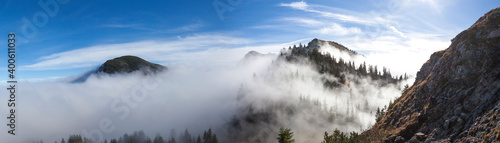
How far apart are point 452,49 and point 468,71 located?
35.6 feet

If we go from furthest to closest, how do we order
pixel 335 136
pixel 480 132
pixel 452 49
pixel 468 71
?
pixel 335 136 → pixel 452 49 → pixel 468 71 → pixel 480 132

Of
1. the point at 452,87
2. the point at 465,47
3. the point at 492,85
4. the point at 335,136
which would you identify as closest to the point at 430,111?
the point at 452,87

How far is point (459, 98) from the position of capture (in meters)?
55.2

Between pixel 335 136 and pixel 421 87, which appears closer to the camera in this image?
pixel 421 87

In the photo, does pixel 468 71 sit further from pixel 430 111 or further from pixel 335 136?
Answer: pixel 335 136

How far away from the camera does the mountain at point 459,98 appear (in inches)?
1845

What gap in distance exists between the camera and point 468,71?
57875 mm

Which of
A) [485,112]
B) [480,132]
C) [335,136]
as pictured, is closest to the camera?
[480,132]

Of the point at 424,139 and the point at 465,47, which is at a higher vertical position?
the point at 465,47

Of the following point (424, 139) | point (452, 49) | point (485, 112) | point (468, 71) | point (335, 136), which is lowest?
point (335, 136)

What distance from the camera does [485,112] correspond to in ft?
153

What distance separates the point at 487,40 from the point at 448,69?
33.7 feet

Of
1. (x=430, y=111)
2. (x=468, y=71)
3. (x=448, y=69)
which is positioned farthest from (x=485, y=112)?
(x=448, y=69)

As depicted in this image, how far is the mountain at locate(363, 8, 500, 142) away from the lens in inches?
1845
